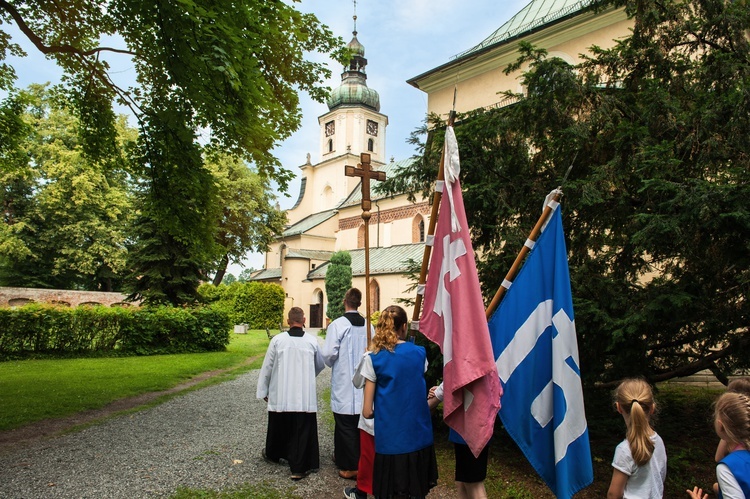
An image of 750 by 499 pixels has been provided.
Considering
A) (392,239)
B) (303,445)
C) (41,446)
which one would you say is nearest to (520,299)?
(303,445)

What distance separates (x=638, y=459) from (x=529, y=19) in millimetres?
17902

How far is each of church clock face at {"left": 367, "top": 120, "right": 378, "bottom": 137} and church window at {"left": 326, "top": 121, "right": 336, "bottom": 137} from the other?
3.60 meters

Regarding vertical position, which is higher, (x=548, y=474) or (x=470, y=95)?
(x=470, y=95)

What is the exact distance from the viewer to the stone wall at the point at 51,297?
1139 inches

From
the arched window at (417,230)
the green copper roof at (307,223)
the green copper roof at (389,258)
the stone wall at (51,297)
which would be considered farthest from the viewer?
the green copper roof at (307,223)

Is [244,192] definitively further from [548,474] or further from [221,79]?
[548,474]

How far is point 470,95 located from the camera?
17.1 m

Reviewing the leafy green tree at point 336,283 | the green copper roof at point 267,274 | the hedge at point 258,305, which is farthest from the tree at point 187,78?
the green copper roof at point 267,274

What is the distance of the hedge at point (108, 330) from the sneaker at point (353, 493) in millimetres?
13694

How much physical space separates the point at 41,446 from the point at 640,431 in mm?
6974

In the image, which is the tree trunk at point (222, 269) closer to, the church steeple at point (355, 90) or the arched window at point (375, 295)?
the arched window at point (375, 295)

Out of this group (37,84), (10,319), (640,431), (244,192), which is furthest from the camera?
(244,192)

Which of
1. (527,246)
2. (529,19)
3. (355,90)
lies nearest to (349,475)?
(527,246)

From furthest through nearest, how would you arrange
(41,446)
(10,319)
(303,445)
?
1. (10,319)
2. (41,446)
3. (303,445)
